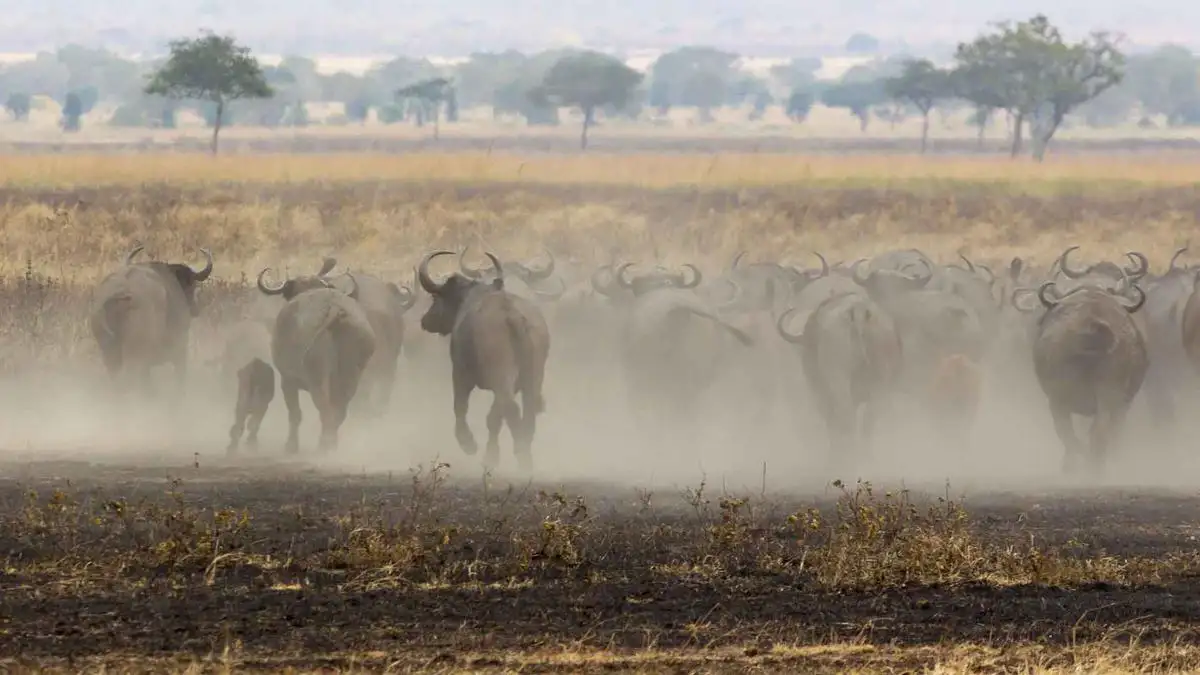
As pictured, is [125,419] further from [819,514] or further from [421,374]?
[819,514]

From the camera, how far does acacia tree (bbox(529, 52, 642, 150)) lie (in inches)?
3748

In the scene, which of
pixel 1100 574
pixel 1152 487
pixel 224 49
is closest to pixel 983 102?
pixel 224 49

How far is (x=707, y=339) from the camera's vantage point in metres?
21.2

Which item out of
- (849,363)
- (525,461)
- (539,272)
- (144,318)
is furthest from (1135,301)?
(144,318)

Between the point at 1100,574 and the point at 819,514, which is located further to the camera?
the point at 819,514

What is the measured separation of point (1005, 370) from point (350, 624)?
13.2 m

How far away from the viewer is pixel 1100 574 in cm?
1345

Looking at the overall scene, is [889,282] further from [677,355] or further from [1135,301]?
[677,355]

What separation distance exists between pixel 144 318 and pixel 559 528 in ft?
32.7

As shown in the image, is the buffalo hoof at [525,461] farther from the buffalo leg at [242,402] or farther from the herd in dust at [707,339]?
the buffalo leg at [242,402]

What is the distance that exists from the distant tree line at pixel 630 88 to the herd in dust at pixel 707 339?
41.3 metres

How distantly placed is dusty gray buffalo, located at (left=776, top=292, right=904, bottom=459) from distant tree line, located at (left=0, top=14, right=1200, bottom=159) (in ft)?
148

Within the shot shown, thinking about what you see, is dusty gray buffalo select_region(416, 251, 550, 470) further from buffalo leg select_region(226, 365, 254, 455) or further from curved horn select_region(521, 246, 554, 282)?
curved horn select_region(521, 246, 554, 282)

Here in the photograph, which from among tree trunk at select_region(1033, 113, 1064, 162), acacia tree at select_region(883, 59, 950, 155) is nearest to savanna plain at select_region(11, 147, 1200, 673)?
tree trunk at select_region(1033, 113, 1064, 162)
